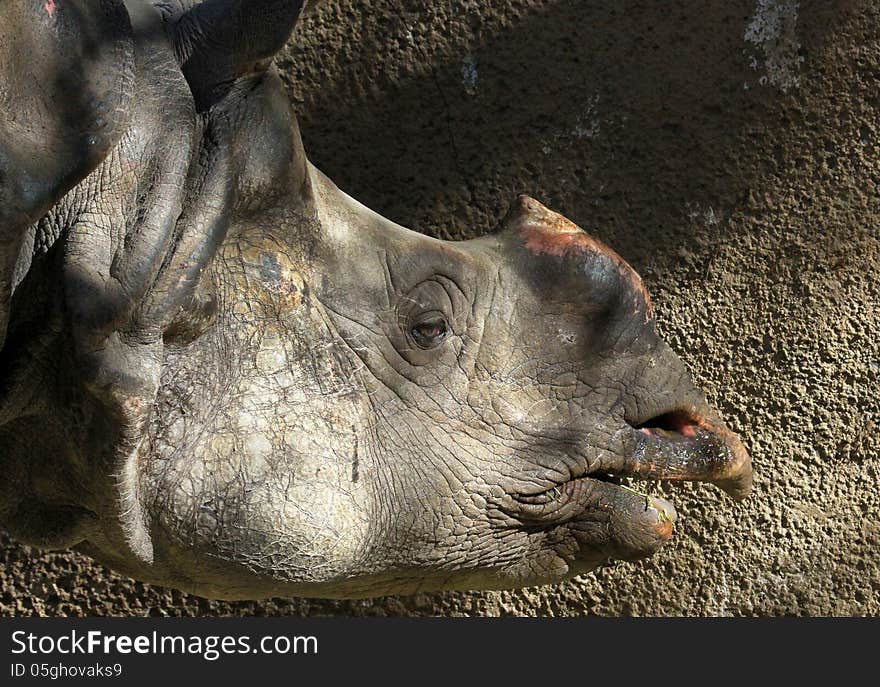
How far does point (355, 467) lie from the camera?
1.58 meters

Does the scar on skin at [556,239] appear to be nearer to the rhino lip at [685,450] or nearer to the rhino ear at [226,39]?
the rhino lip at [685,450]

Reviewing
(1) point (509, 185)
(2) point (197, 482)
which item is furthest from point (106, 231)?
(1) point (509, 185)

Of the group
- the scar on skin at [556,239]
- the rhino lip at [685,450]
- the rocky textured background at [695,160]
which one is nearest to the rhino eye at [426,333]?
the scar on skin at [556,239]

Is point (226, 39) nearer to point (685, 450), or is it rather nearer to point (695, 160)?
point (685, 450)

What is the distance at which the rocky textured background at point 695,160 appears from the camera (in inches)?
87.7

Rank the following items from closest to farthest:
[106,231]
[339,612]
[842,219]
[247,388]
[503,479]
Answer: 1. [106,231]
2. [247,388]
3. [503,479]
4. [842,219]
5. [339,612]

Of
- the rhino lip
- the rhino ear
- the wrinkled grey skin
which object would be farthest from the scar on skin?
the rhino ear

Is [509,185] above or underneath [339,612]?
above

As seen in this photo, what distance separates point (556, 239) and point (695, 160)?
0.62 meters

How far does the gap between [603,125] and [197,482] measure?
105 cm

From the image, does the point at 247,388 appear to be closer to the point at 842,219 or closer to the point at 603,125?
the point at 603,125

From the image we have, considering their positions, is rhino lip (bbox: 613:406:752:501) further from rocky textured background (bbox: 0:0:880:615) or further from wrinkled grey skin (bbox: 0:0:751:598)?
rocky textured background (bbox: 0:0:880:615)

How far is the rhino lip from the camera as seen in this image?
1.72m

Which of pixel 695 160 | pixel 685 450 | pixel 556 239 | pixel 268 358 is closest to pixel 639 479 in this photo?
pixel 685 450
